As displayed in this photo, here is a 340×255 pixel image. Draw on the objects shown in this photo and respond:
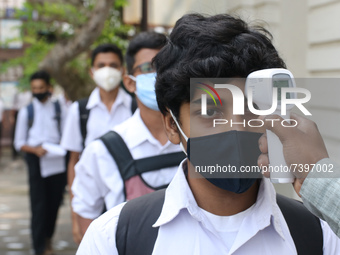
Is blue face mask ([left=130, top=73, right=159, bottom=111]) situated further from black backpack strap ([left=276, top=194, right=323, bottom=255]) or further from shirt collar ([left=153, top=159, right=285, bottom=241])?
black backpack strap ([left=276, top=194, right=323, bottom=255])

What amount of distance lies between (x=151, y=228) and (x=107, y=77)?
3.52 m

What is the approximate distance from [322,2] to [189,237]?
4.09m

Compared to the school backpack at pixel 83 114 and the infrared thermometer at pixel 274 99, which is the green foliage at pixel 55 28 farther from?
the infrared thermometer at pixel 274 99

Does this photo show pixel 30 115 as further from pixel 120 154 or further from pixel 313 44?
pixel 120 154

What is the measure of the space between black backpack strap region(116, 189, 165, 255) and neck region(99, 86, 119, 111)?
119 inches

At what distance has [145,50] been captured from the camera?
3846mm

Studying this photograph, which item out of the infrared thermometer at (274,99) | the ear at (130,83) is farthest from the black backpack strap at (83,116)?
the infrared thermometer at (274,99)

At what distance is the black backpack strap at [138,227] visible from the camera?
74.5 inches

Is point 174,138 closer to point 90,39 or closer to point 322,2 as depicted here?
point 322,2

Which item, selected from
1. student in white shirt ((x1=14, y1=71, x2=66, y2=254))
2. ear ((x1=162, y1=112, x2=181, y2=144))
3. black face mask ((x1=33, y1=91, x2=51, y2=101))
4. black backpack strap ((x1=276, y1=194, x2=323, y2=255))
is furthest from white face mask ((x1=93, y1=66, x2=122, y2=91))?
black backpack strap ((x1=276, y1=194, x2=323, y2=255))

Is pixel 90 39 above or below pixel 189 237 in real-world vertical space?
above

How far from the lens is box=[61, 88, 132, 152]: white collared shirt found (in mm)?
4801

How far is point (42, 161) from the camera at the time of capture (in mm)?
6996

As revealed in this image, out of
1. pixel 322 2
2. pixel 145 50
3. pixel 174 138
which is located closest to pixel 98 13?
pixel 322 2
